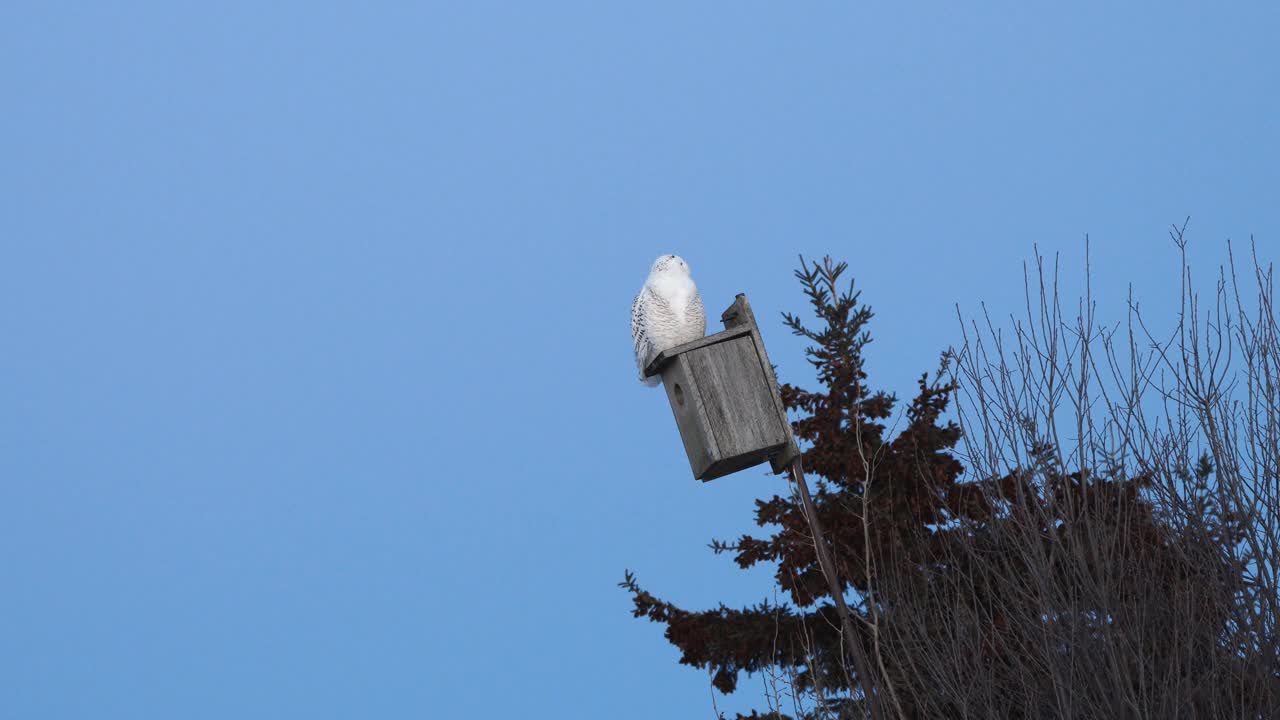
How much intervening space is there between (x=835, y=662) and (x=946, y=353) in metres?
2.07

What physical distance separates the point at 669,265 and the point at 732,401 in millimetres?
816

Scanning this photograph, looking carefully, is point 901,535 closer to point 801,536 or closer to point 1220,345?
point 801,536

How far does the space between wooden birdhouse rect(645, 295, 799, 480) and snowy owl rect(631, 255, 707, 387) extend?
114 millimetres

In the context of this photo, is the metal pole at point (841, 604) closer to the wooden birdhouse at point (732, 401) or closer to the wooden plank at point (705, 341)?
the wooden birdhouse at point (732, 401)

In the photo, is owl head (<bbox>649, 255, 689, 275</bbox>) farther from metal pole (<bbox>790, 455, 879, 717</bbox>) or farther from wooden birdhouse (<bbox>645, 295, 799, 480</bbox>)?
metal pole (<bbox>790, 455, 879, 717</bbox>)

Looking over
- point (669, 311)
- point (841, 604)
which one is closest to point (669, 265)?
point (669, 311)

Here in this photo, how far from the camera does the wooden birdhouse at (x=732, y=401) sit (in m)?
6.00

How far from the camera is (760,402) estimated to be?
6062 mm

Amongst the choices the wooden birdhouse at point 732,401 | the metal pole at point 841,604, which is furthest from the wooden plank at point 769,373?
the metal pole at point 841,604

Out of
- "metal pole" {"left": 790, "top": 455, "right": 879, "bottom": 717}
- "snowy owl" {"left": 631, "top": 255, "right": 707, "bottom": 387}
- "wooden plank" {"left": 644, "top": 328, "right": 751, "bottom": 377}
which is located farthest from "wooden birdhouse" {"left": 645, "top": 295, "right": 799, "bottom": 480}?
"metal pole" {"left": 790, "top": 455, "right": 879, "bottom": 717}

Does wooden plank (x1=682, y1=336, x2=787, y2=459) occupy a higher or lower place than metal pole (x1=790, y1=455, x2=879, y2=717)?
higher

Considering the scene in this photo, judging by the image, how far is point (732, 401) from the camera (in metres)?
6.05

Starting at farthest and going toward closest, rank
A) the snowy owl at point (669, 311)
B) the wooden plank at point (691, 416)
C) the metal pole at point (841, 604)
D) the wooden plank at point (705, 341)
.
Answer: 1. the snowy owl at point (669, 311)
2. the wooden plank at point (705, 341)
3. the wooden plank at point (691, 416)
4. the metal pole at point (841, 604)

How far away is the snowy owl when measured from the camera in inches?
247
